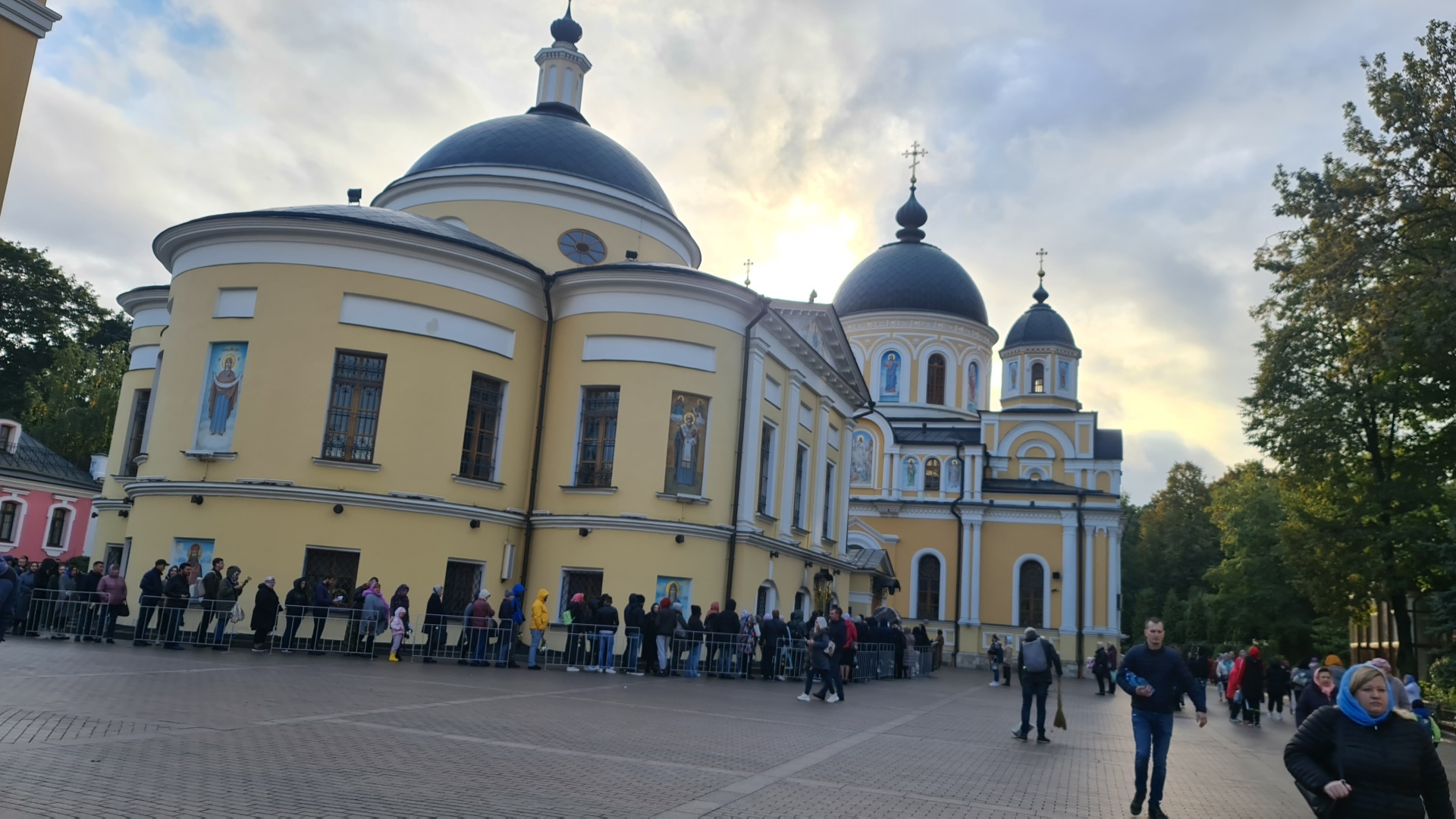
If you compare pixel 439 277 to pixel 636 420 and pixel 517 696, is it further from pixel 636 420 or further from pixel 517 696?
pixel 517 696

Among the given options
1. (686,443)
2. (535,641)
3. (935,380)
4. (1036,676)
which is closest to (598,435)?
(686,443)

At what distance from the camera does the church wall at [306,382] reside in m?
21.4

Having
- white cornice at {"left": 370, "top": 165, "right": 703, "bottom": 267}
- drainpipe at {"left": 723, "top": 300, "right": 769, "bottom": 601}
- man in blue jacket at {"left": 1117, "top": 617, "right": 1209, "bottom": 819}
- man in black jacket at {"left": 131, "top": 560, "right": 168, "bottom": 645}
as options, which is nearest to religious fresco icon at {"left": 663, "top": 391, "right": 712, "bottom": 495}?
drainpipe at {"left": 723, "top": 300, "right": 769, "bottom": 601}

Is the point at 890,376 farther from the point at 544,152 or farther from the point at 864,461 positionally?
the point at 544,152

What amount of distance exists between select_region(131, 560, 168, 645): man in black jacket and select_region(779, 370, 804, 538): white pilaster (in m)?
14.5

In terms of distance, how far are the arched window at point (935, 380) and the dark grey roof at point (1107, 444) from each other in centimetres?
767

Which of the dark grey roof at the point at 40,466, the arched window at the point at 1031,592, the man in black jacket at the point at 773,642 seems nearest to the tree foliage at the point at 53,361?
the dark grey roof at the point at 40,466

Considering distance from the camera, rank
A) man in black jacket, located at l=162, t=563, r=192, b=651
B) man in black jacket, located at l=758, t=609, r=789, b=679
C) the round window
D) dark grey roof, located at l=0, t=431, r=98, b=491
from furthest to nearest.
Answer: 1. dark grey roof, located at l=0, t=431, r=98, b=491
2. the round window
3. man in black jacket, located at l=758, t=609, r=789, b=679
4. man in black jacket, located at l=162, t=563, r=192, b=651

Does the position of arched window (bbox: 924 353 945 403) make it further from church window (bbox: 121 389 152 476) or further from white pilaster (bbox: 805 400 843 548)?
→ church window (bbox: 121 389 152 476)

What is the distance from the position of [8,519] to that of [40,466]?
2.43 meters

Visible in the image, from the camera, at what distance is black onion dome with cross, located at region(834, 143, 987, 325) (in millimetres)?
56312

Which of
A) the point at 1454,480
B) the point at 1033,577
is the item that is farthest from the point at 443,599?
the point at 1033,577

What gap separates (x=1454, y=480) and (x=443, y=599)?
28.3 m

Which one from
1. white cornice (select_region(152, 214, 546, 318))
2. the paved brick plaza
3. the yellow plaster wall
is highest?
white cornice (select_region(152, 214, 546, 318))
